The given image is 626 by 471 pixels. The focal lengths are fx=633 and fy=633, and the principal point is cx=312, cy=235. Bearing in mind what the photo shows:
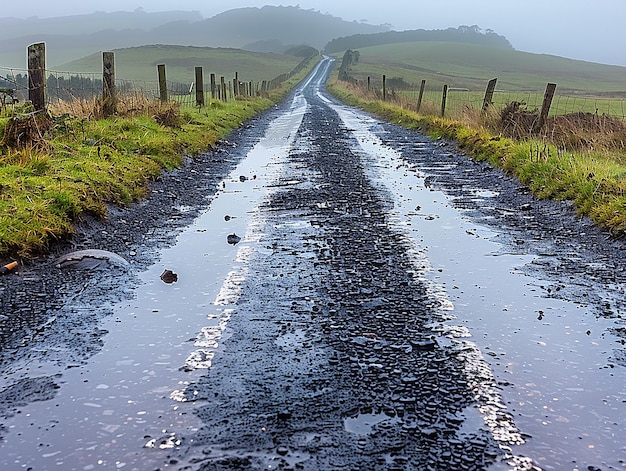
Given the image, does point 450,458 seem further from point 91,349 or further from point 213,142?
point 213,142

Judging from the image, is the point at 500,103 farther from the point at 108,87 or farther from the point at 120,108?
the point at 108,87

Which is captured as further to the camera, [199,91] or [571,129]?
[199,91]

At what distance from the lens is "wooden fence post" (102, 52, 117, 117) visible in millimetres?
13844

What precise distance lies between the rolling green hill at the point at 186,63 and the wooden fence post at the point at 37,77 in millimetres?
85172

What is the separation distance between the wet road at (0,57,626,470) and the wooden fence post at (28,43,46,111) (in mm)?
4569

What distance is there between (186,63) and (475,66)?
198ft

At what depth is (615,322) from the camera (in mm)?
4512

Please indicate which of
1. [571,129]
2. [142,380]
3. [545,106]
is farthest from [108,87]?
[142,380]

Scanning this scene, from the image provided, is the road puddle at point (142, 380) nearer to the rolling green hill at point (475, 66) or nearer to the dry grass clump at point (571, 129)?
the dry grass clump at point (571, 129)

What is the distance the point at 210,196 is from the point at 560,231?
4782 mm

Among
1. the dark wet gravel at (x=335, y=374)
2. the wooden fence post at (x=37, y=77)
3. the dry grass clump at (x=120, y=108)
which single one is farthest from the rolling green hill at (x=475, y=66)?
the dark wet gravel at (x=335, y=374)

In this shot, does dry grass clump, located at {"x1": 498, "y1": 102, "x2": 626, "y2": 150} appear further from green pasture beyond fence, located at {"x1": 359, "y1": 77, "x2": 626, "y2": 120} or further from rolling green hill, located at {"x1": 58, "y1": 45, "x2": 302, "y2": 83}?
rolling green hill, located at {"x1": 58, "y1": 45, "x2": 302, "y2": 83}

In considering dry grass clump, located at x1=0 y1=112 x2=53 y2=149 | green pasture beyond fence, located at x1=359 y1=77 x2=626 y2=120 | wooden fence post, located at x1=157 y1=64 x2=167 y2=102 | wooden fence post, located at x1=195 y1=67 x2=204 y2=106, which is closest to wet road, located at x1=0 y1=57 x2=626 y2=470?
dry grass clump, located at x1=0 y1=112 x2=53 y2=149

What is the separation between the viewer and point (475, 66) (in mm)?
134250
